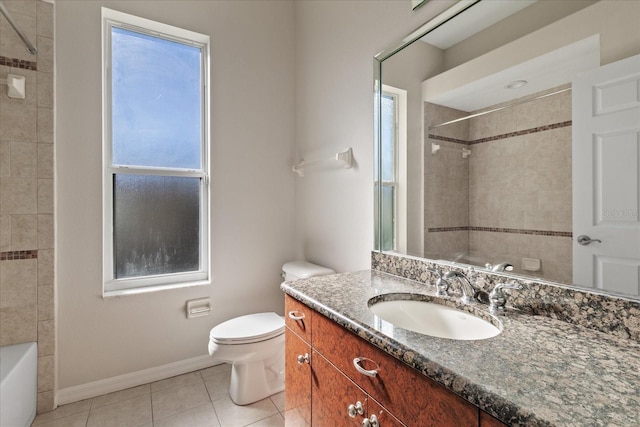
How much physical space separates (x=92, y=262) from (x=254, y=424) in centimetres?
138

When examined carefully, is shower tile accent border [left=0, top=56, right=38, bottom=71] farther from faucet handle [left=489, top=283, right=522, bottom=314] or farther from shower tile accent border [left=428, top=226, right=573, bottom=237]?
faucet handle [left=489, top=283, right=522, bottom=314]

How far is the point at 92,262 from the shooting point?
1.88m

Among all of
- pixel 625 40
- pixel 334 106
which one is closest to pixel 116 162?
pixel 334 106

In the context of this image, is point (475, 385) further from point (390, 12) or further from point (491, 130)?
point (390, 12)

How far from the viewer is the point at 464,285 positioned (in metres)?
1.14

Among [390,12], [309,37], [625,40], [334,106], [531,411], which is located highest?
[309,37]

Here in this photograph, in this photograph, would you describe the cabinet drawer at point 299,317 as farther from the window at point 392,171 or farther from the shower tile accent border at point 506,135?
the shower tile accent border at point 506,135

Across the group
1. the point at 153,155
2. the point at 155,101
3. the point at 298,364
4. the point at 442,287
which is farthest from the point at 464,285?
the point at 155,101

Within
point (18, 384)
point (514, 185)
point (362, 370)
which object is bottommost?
point (18, 384)

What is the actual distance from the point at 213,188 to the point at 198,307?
870 millimetres

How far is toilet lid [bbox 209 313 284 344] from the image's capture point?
5.62 ft

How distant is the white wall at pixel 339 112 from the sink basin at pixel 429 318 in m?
0.61

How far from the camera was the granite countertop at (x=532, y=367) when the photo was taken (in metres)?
0.51

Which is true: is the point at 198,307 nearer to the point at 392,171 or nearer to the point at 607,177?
the point at 392,171
